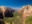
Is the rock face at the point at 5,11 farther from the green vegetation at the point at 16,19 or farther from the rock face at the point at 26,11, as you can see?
the rock face at the point at 26,11

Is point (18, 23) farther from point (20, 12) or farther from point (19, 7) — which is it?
point (19, 7)

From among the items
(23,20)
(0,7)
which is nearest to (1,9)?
(0,7)

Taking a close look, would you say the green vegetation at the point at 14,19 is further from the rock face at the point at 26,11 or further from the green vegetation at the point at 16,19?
the rock face at the point at 26,11

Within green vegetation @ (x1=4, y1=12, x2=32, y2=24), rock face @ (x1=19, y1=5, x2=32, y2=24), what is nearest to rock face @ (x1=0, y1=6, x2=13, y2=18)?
green vegetation @ (x1=4, y1=12, x2=32, y2=24)

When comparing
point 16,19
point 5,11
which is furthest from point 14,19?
point 5,11

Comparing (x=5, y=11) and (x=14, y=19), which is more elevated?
(x=5, y=11)

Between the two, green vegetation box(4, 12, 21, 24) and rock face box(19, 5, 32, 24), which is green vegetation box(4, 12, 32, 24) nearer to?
green vegetation box(4, 12, 21, 24)

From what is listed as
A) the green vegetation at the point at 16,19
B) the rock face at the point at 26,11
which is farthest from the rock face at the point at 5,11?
the rock face at the point at 26,11

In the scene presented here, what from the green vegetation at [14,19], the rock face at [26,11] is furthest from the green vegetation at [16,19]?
the rock face at [26,11]

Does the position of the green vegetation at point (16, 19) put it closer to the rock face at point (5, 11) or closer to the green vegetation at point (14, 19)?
the green vegetation at point (14, 19)

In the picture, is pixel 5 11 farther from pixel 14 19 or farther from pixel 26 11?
pixel 26 11

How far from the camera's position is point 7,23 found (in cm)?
222

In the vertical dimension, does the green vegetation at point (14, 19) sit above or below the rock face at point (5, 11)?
below

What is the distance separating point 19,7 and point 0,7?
0.55 meters
